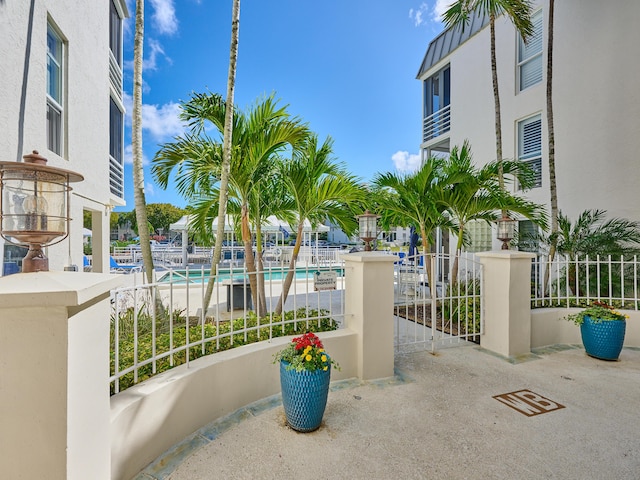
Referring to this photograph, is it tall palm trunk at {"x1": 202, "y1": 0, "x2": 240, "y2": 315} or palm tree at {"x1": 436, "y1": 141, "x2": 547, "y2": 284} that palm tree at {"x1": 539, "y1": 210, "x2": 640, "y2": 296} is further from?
tall palm trunk at {"x1": 202, "y1": 0, "x2": 240, "y2": 315}

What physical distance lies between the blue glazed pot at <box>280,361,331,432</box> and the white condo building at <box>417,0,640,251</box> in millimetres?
7026

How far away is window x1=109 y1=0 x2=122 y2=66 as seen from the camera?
889 centimetres

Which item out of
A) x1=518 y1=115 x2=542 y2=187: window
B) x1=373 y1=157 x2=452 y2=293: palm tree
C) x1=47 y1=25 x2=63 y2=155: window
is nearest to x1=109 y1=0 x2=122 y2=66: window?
x1=47 y1=25 x2=63 y2=155: window

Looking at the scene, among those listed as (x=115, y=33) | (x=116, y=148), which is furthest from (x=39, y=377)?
(x=115, y=33)

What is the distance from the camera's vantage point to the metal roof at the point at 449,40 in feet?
32.5

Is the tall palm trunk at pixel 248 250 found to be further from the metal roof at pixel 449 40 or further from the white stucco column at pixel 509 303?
the metal roof at pixel 449 40

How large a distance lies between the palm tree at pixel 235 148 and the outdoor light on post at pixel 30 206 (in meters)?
2.51

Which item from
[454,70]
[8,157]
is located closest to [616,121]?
[454,70]

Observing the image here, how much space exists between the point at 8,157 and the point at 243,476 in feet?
12.8

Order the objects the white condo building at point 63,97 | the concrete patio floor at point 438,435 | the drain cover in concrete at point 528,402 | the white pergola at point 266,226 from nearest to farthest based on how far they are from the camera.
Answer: the concrete patio floor at point 438,435 < the drain cover in concrete at point 528,402 < the white condo building at point 63,97 < the white pergola at point 266,226

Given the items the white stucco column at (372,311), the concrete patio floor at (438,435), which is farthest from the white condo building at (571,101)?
the white stucco column at (372,311)

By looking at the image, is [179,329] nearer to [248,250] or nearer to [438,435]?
[248,250]

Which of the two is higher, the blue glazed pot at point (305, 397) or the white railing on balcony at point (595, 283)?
the white railing on balcony at point (595, 283)

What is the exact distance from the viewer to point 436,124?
40.7 feet
